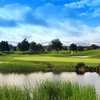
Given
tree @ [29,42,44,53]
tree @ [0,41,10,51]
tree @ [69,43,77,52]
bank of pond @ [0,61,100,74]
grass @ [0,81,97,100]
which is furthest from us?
tree @ [69,43,77,52]

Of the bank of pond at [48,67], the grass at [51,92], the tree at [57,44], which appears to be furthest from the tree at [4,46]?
the grass at [51,92]

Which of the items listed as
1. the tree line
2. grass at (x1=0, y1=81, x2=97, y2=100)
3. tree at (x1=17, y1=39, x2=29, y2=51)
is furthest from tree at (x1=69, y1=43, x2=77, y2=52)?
grass at (x1=0, y1=81, x2=97, y2=100)

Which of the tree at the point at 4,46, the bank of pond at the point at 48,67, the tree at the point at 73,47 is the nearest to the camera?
the bank of pond at the point at 48,67

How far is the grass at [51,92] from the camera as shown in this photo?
14.5 meters

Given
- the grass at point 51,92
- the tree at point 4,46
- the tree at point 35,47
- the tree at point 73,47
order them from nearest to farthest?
the grass at point 51,92
the tree at point 4,46
the tree at point 35,47
the tree at point 73,47

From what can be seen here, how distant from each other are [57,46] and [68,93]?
10441 centimetres

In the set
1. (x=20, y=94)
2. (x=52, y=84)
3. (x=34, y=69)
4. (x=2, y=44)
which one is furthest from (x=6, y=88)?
(x=2, y=44)

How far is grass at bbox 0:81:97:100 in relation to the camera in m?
14.5

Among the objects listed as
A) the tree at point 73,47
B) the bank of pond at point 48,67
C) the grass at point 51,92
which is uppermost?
the tree at point 73,47

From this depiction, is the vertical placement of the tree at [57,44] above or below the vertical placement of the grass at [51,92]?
above

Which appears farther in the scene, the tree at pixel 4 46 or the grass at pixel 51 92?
the tree at pixel 4 46

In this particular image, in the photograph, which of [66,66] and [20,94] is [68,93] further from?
[66,66]

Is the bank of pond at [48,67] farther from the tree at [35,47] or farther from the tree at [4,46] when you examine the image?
the tree at [35,47]

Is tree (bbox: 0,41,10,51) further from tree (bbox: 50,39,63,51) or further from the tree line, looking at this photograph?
tree (bbox: 50,39,63,51)
